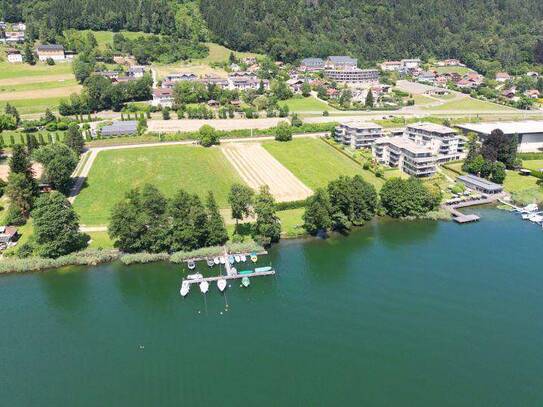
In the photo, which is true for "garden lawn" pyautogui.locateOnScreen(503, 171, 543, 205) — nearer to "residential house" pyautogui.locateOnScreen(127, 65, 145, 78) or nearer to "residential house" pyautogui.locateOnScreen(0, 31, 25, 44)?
"residential house" pyautogui.locateOnScreen(127, 65, 145, 78)

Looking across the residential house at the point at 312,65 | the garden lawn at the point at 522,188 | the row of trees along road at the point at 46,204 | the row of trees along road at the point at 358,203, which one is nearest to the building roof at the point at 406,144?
the row of trees along road at the point at 358,203

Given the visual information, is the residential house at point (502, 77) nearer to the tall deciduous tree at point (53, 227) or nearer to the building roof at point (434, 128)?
the building roof at point (434, 128)

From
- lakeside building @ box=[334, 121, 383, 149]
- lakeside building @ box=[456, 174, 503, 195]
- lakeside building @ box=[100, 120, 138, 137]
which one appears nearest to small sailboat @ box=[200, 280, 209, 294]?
lakeside building @ box=[456, 174, 503, 195]

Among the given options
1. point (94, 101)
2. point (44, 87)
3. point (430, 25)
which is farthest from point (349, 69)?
point (44, 87)

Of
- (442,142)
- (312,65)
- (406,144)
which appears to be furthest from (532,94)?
(406,144)

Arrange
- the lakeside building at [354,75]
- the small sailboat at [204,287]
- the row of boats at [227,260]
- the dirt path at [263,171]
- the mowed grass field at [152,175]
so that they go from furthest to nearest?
Answer: the lakeside building at [354,75], the dirt path at [263,171], the mowed grass field at [152,175], the row of boats at [227,260], the small sailboat at [204,287]

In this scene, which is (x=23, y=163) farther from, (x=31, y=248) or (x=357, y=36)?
(x=357, y=36)

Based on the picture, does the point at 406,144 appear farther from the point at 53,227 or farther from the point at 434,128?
the point at 53,227
